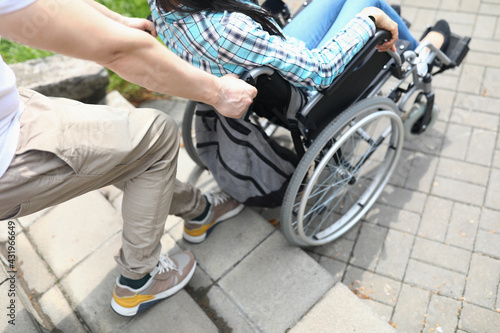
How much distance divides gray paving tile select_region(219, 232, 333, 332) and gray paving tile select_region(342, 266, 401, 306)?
29 cm

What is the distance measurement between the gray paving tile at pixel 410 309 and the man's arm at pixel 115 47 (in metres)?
1.32

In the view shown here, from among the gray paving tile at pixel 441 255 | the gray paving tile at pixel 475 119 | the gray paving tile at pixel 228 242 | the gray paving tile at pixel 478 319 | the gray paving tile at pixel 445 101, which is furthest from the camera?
the gray paving tile at pixel 445 101

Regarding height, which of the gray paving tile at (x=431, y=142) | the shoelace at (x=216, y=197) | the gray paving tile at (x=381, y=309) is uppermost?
the shoelace at (x=216, y=197)

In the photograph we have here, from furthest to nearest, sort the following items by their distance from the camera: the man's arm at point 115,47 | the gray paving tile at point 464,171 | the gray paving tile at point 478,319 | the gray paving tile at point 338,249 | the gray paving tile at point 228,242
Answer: the gray paving tile at point 464,171 → the gray paving tile at point 338,249 → the gray paving tile at point 228,242 → the gray paving tile at point 478,319 → the man's arm at point 115,47

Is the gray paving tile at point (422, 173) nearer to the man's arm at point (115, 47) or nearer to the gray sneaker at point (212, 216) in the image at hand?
the gray sneaker at point (212, 216)

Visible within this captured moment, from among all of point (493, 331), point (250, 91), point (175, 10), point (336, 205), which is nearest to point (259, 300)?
point (336, 205)

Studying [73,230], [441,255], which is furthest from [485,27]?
[73,230]

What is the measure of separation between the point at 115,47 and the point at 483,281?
2059 mm

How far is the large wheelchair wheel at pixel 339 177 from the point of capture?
1.75 meters

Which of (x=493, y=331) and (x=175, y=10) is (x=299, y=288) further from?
(x=175, y=10)

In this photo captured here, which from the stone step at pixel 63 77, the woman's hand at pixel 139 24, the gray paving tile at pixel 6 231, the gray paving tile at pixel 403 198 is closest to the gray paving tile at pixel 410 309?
the gray paving tile at pixel 403 198

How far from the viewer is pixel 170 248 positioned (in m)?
2.12

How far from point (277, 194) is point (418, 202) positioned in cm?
104

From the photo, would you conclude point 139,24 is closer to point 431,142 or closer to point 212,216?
point 212,216
